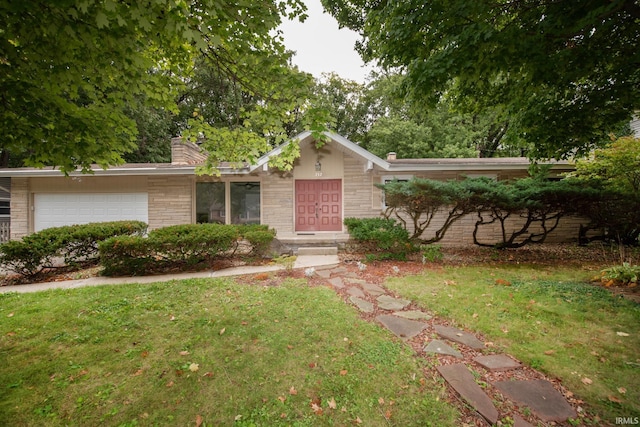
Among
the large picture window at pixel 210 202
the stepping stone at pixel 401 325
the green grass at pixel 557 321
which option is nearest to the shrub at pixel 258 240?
the green grass at pixel 557 321

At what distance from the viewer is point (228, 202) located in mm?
10516

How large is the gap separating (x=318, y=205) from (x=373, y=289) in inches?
230

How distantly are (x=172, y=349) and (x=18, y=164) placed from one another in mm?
28179

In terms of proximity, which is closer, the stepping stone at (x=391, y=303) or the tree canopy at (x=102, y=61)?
the tree canopy at (x=102, y=61)

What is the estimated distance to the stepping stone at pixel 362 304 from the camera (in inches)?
162

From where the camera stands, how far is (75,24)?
2203 millimetres

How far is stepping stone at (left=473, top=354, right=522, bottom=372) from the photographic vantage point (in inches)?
106

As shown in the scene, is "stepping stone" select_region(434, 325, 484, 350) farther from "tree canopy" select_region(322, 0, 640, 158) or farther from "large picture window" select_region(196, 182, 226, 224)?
"large picture window" select_region(196, 182, 226, 224)

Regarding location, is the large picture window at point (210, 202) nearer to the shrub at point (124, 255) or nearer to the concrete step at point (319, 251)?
the concrete step at point (319, 251)

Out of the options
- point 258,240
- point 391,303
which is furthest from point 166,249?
point 391,303

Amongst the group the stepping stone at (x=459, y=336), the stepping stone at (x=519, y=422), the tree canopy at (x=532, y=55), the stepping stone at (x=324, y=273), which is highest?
the tree canopy at (x=532, y=55)

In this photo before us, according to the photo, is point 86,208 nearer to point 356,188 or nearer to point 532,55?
point 356,188

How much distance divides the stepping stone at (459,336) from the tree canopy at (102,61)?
349 cm

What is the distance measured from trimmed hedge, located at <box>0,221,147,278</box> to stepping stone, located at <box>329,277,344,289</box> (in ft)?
20.6
